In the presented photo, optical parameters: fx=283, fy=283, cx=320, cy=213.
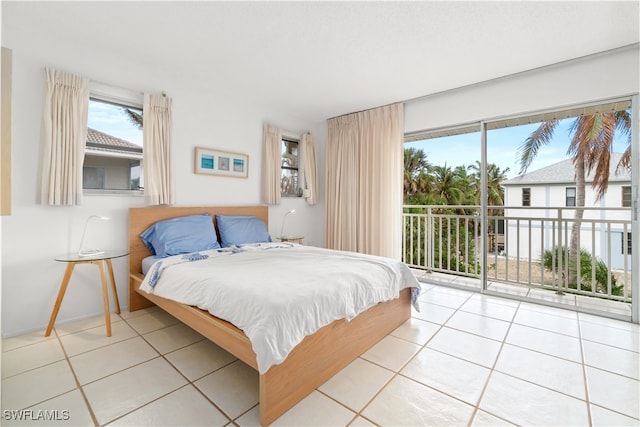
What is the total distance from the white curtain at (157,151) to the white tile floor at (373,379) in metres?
1.22

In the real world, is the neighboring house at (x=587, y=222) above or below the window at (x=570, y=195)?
below

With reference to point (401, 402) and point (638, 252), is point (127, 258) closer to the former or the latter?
point (401, 402)

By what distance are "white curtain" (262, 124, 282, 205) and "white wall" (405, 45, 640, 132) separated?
1878 mm

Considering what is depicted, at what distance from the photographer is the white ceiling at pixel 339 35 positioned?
79.1 inches

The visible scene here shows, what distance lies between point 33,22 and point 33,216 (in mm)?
1489

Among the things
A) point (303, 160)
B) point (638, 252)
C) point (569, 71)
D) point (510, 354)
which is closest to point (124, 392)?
point (510, 354)

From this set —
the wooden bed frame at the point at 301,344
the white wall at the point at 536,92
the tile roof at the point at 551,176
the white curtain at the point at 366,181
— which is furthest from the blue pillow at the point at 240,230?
the tile roof at the point at 551,176

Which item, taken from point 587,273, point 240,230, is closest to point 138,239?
point 240,230

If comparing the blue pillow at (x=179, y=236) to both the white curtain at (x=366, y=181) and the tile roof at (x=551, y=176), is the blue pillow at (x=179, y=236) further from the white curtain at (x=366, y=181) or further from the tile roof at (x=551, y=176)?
the tile roof at (x=551, y=176)

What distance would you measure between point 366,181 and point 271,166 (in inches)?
54.5

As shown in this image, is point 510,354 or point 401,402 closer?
point 401,402

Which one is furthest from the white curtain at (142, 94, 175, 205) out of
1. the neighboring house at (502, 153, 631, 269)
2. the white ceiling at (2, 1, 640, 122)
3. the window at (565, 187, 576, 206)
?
the window at (565, 187, 576, 206)

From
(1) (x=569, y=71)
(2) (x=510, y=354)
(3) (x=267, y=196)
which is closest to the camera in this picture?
(2) (x=510, y=354)

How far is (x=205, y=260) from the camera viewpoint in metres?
2.42
